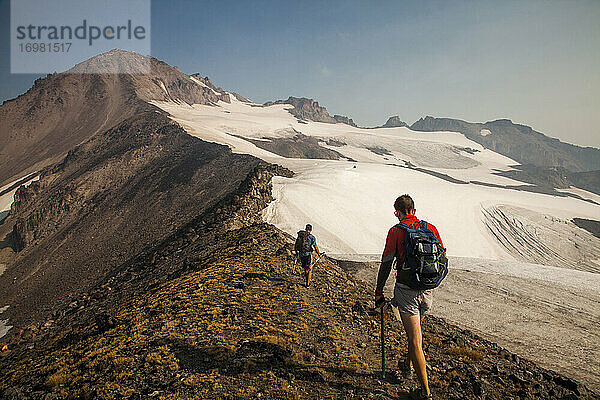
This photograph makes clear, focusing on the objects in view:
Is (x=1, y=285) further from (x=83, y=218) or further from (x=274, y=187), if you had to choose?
(x=274, y=187)

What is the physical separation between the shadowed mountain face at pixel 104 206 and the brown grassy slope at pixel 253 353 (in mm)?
19591

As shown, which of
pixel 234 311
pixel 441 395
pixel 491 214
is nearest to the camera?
pixel 441 395

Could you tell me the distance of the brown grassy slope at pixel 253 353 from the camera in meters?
5.68

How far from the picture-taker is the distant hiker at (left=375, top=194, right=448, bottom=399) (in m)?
4.68

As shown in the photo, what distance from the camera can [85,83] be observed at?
10306cm

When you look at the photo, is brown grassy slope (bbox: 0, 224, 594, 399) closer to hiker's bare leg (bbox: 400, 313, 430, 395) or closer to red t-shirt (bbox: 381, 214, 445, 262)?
hiker's bare leg (bbox: 400, 313, 430, 395)

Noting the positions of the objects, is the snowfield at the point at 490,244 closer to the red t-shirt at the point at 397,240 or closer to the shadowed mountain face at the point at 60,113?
the red t-shirt at the point at 397,240

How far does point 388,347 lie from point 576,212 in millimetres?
57631

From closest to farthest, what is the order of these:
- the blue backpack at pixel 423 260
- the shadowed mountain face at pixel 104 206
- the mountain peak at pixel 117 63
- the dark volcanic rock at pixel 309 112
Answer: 1. the blue backpack at pixel 423 260
2. the shadowed mountain face at pixel 104 206
3. the mountain peak at pixel 117 63
4. the dark volcanic rock at pixel 309 112

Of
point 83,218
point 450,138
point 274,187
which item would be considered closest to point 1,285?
point 83,218

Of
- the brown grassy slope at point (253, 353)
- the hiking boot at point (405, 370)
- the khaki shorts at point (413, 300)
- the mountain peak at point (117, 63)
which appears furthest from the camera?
the mountain peak at point (117, 63)

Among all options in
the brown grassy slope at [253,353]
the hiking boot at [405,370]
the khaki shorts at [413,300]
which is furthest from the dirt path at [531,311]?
the khaki shorts at [413,300]

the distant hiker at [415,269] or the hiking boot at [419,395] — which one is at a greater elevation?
the distant hiker at [415,269]

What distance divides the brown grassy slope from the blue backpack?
214 centimetres
